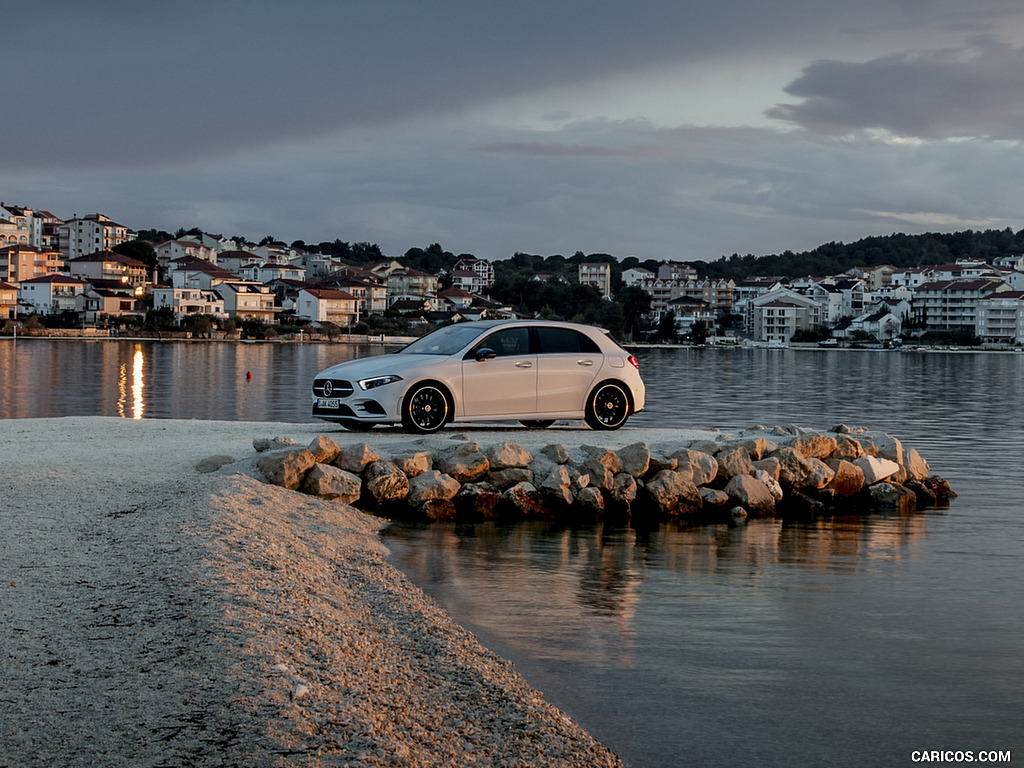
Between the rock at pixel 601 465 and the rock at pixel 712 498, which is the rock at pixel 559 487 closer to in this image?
the rock at pixel 601 465

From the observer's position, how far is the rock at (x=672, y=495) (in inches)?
547

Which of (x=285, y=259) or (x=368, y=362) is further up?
(x=285, y=259)

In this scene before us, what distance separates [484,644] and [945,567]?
5542 mm

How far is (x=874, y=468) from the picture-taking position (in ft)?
52.0

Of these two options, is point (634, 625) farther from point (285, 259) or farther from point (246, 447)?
point (285, 259)

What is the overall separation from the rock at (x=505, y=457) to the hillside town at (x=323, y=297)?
118m

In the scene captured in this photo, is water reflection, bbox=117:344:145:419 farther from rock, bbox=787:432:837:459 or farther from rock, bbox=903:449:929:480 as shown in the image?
rock, bbox=903:449:929:480

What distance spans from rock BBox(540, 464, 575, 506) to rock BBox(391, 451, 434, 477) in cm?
147

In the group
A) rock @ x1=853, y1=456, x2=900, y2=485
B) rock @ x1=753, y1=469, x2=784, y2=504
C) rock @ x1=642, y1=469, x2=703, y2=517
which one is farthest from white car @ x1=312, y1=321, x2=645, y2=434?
rock @ x1=853, y1=456, x2=900, y2=485

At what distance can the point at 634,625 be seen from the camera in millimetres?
8500

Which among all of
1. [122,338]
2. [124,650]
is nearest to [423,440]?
[124,650]

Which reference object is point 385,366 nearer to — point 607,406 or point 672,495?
point 607,406

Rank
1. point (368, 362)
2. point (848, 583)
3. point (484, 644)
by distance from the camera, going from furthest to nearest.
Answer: point (368, 362) < point (848, 583) < point (484, 644)

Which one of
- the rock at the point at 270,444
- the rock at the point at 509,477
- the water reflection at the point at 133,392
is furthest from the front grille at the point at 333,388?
the water reflection at the point at 133,392
